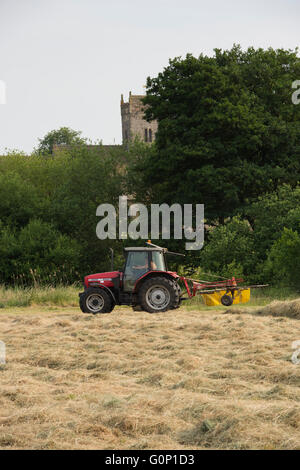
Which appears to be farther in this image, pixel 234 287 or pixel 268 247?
pixel 268 247

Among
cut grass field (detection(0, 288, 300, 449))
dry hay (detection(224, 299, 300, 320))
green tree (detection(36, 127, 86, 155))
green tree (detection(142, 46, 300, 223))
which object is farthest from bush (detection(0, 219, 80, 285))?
green tree (detection(36, 127, 86, 155))

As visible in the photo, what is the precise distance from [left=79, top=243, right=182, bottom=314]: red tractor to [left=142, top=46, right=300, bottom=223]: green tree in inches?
418


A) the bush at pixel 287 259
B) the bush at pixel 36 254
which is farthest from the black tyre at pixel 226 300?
the bush at pixel 36 254

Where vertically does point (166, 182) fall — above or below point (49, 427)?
above

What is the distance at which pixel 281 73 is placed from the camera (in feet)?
96.8

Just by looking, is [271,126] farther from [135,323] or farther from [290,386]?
[290,386]

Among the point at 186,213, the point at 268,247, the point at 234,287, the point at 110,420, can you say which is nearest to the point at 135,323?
the point at 234,287

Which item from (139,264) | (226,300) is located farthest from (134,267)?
(226,300)

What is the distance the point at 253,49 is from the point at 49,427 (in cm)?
2643

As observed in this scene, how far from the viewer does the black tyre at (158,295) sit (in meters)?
16.0

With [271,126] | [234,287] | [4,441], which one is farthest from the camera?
[271,126]

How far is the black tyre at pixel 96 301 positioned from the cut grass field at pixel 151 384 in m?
1.65

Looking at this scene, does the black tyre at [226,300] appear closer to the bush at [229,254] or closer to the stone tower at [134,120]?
the bush at [229,254]

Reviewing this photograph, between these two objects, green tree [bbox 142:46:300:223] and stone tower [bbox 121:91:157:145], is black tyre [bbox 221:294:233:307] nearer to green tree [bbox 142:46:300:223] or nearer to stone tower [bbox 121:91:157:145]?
green tree [bbox 142:46:300:223]
